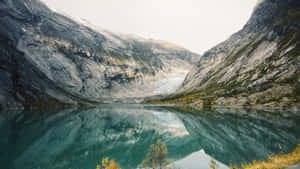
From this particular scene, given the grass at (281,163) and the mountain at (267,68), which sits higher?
the mountain at (267,68)

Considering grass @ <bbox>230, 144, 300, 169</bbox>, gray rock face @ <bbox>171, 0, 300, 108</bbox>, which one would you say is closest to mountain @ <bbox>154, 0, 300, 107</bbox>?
gray rock face @ <bbox>171, 0, 300, 108</bbox>

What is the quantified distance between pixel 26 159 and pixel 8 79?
137m

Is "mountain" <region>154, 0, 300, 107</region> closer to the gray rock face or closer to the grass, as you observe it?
the gray rock face

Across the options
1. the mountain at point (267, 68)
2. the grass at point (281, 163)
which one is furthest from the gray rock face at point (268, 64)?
the grass at point (281, 163)

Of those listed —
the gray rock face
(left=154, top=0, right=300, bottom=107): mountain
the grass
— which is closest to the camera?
the grass

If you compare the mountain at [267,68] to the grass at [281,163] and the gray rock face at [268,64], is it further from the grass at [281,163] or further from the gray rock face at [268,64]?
the grass at [281,163]

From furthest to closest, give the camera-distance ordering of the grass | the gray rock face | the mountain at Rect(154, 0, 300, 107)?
1. the gray rock face
2. the mountain at Rect(154, 0, 300, 107)
3. the grass

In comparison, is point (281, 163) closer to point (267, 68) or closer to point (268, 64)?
point (267, 68)

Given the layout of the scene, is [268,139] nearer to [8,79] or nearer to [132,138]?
[132,138]

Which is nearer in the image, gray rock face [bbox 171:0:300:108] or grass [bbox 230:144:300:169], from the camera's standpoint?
grass [bbox 230:144:300:169]

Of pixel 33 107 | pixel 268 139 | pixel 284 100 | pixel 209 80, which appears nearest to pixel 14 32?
pixel 33 107

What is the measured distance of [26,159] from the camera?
84.4 feet

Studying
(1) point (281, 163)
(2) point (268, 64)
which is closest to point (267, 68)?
(2) point (268, 64)

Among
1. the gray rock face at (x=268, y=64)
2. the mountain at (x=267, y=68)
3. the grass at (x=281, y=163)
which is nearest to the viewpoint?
the grass at (x=281, y=163)
